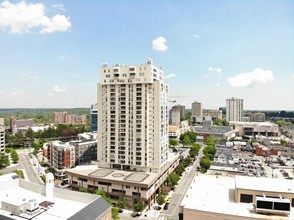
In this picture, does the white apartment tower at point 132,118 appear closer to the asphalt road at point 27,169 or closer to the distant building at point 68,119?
the asphalt road at point 27,169

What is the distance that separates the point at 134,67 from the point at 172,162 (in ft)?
76.6

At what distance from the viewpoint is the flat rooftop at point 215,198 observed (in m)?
21.8

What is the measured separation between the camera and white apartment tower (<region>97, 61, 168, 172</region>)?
45.6 metres

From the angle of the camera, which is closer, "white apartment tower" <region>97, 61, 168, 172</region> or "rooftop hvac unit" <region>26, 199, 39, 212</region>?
"rooftop hvac unit" <region>26, 199, 39, 212</region>

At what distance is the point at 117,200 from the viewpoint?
136 ft

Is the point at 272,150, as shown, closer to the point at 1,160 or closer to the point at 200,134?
the point at 200,134

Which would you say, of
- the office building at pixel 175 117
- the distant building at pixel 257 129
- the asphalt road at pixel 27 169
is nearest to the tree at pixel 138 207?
the asphalt road at pixel 27 169

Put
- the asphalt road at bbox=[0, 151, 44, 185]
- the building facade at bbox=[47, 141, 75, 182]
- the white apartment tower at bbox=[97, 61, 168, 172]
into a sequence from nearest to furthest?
1. the white apartment tower at bbox=[97, 61, 168, 172]
2. the asphalt road at bbox=[0, 151, 44, 185]
3. the building facade at bbox=[47, 141, 75, 182]

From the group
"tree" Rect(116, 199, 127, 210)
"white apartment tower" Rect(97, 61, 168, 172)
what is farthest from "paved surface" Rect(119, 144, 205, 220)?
"white apartment tower" Rect(97, 61, 168, 172)

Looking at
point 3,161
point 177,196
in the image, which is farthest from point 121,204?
point 3,161

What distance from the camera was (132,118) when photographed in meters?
46.3

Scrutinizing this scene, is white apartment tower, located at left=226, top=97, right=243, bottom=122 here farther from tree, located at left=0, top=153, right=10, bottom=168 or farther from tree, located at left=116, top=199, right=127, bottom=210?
tree, located at left=116, top=199, right=127, bottom=210

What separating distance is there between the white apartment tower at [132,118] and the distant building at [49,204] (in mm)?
20027

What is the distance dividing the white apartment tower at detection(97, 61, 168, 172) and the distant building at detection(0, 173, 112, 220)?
65.7ft
